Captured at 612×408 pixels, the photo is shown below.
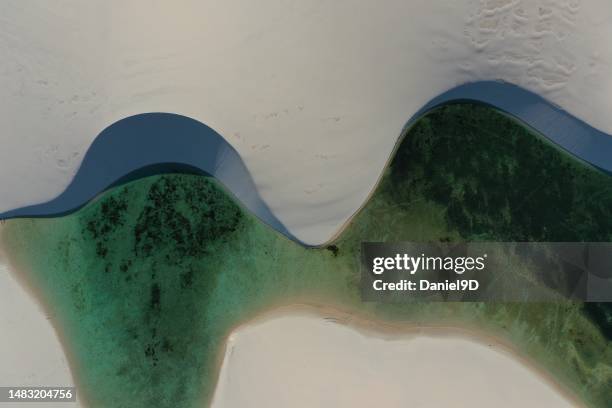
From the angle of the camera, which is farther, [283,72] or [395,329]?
[395,329]

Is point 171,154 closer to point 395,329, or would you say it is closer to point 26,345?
point 26,345

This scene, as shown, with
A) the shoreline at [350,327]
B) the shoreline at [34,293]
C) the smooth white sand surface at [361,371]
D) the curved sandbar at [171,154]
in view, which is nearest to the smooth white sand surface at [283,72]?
the curved sandbar at [171,154]

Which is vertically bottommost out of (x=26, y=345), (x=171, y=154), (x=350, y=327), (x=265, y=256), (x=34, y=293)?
(x=26, y=345)

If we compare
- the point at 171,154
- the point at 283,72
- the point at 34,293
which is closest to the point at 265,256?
the point at 171,154

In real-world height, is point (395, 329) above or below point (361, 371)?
above

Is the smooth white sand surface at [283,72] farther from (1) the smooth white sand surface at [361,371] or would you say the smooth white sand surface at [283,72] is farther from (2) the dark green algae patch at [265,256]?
(1) the smooth white sand surface at [361,371]
